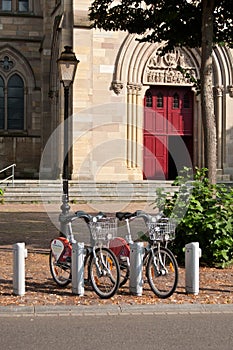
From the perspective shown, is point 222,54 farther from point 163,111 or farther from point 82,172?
point 82,172

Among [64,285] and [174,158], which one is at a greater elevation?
[174,158]

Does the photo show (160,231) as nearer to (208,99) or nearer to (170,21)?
(208,99)

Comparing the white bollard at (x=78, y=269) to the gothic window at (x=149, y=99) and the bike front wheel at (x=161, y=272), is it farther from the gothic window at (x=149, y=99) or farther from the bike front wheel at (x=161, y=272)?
the gothic window at (x=149, y=99)

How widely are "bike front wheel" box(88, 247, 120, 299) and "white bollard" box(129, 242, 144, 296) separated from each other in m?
0.35

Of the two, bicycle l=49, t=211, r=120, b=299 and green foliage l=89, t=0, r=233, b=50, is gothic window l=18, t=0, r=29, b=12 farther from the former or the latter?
bicycle l=49, t=211, r=120, b=299

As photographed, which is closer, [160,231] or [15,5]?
[160,231]

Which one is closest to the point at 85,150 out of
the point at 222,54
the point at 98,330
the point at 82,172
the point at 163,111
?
the point at 82,172

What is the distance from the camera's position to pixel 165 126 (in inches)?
1124

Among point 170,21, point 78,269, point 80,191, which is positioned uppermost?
point 170,21

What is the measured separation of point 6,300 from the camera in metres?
7.82

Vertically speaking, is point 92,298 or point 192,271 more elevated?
point 192,271

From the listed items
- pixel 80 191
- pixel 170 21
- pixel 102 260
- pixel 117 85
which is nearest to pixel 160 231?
pixel 102 260

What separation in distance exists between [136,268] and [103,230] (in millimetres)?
719

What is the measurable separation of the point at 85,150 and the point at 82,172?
3.20 feet
